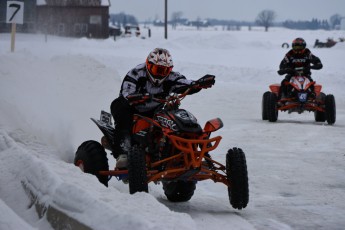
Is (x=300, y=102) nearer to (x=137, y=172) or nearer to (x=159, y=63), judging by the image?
(x=159, y=63)

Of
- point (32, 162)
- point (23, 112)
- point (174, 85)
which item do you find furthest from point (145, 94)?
point (23, 112)

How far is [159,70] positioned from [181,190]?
54.4 inches

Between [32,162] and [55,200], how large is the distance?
127cm

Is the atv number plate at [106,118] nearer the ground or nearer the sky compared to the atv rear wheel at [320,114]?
nearer the sky

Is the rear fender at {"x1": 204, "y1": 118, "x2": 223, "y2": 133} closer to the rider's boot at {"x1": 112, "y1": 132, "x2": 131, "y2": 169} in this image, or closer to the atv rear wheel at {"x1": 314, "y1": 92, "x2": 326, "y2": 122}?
the rider's boot at {"x1": 112, "y1": 132, "x2": 131, "y2": 169}

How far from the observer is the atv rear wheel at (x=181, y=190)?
827 centimetres

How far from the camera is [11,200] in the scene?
269 inches

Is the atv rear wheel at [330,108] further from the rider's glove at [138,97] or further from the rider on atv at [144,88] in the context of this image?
the rider's glove at [138,97]

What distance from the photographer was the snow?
580cm

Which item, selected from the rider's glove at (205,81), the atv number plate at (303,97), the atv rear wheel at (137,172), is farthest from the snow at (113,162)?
the rider's glove at (205,81)

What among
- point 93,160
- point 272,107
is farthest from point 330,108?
point 93,160

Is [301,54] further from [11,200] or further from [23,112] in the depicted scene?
[11,200]

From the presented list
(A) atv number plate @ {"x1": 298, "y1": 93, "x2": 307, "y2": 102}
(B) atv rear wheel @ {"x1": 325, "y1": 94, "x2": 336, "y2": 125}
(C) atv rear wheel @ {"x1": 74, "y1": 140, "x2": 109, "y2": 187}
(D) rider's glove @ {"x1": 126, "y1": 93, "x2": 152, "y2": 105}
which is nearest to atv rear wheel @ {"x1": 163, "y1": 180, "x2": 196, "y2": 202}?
(C) atv rear wheel @ {"x1": 74, "y1": 140, "x2": 109, "y2": 187}

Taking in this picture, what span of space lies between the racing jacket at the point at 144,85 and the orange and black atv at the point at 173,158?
0.20 m
